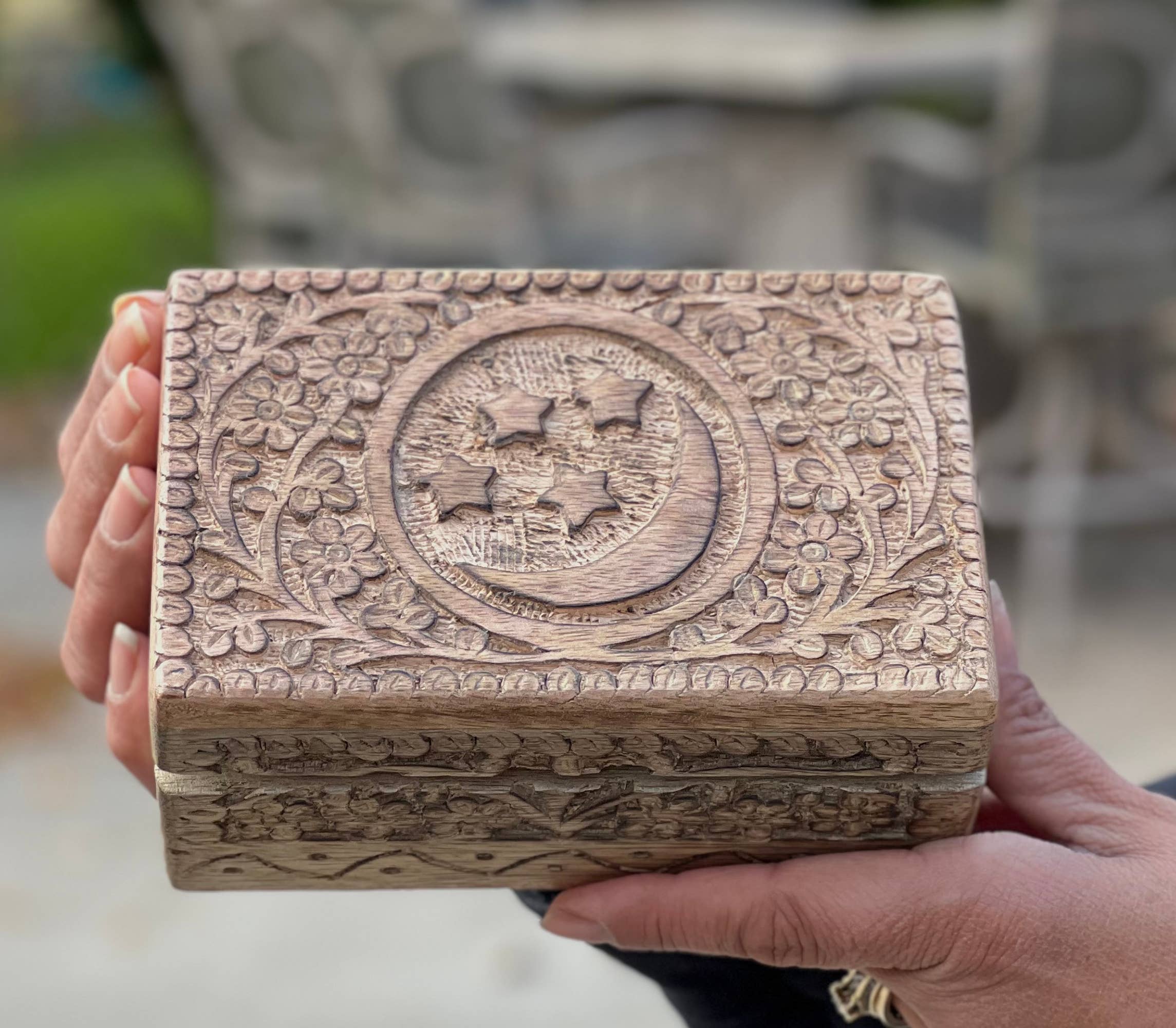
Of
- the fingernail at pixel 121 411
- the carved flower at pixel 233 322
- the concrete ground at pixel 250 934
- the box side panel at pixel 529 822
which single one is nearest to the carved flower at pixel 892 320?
the box side panel at pixel 529 822

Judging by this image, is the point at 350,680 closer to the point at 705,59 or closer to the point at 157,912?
the point at 157,912

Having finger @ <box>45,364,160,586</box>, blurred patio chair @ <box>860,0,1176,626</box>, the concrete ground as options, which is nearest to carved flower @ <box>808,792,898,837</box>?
finger @ <box>45,364,160,586</box>

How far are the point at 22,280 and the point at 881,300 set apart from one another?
4858 millimetres

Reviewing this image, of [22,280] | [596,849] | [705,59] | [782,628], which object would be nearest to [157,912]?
[596,849]

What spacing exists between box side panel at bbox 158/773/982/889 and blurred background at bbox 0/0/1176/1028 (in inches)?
57.4

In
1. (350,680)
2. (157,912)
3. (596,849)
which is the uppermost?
(350,680)

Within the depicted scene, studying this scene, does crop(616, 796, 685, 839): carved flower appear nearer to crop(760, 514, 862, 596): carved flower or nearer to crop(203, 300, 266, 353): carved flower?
crop(760, 514, 862, 596): carved flower

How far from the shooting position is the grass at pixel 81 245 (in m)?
5.12

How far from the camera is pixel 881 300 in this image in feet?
3.69

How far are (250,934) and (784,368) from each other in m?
1.89

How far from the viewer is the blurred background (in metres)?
2.57

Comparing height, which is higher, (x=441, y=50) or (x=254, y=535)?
(x=441, y=50)

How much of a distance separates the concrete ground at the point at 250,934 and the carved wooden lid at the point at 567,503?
164cm

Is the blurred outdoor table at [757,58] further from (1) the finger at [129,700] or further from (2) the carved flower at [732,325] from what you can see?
(1) the finger at [129,700]
